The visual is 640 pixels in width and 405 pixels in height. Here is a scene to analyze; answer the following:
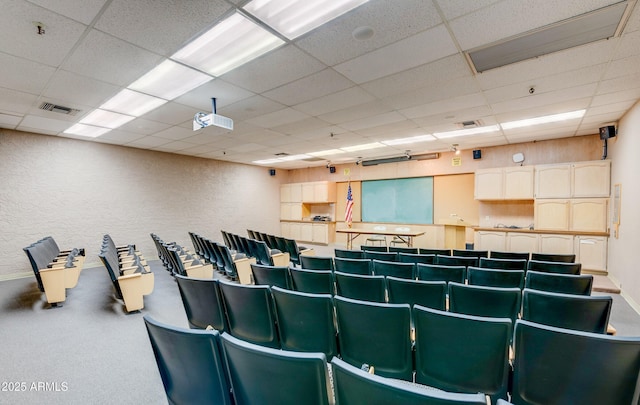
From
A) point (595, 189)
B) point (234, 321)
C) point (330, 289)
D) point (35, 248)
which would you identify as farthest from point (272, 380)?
point (595, 189)

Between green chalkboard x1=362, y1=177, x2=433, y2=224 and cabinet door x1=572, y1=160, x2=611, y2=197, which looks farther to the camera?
green chalkboard x1=362, y1=177, x2=433, y2=224

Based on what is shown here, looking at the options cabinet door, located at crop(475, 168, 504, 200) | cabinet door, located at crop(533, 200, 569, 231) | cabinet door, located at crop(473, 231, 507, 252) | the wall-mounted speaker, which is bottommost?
cabinet door, located at crop(473, 231, 507, 252)

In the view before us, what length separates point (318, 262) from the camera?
400cm

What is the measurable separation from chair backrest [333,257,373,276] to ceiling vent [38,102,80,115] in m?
5.11

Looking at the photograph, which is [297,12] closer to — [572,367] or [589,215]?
[572,367]

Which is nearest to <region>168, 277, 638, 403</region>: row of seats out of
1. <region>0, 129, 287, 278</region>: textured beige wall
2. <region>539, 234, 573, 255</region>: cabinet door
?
<region>539, 234, 573, 255</region>: cabinet door

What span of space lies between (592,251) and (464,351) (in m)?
6.61

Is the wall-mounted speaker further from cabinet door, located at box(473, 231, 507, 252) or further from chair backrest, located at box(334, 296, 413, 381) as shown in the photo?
chair backrest, located at box(334, 296, 413, 381)

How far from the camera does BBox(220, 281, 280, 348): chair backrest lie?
224cm

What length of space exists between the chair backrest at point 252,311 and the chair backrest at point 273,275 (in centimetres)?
78

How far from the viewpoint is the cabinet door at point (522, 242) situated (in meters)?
6.68

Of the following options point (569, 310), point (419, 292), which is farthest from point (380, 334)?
point (569, 310)

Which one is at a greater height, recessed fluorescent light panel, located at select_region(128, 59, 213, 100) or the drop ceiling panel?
the drop ceiling panel

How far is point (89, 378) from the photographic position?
2500 mm
